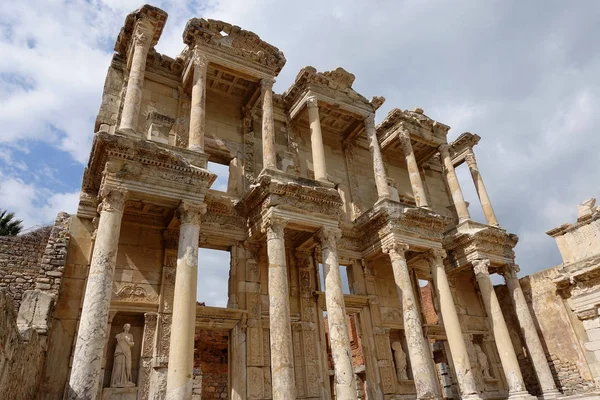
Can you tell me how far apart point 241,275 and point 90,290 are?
4.71m

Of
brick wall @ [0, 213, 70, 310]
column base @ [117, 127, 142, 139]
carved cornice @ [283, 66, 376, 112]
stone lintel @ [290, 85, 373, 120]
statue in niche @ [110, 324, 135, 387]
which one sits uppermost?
carved cornice @ [283, 66, 376, 112]

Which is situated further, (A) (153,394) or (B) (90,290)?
(A) (153,394)

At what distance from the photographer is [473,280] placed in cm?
1819

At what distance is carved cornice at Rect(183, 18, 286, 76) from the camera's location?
13734mm

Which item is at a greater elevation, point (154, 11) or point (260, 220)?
point (154, 11)

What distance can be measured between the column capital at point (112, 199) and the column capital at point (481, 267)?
12.4 meters

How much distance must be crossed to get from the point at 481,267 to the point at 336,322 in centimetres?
733

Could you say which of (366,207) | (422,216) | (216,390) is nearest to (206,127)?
(366,207)

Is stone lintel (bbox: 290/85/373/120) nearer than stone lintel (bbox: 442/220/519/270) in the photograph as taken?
Yes

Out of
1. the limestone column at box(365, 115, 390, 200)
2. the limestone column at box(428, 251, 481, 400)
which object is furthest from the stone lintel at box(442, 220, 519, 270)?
the limestone column at box(365, 115, 390, 200)

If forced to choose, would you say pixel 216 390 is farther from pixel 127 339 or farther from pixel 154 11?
pixel 154 11

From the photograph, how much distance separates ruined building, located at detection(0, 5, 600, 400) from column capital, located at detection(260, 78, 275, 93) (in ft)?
0.20

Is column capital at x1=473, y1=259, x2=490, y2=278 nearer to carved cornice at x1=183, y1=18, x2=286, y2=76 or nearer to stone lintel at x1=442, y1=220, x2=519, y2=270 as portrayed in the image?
stone lintel at x1=442, y1=220, x2=519, y2=270

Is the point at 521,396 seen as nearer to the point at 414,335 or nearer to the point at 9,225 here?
the point at 414,335
